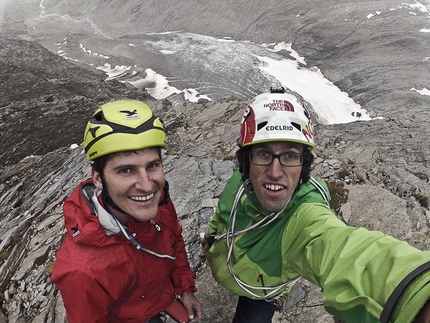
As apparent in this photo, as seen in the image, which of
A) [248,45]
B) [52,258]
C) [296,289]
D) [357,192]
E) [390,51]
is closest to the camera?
[296,289]

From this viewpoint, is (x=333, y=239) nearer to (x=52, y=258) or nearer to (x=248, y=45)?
(x=52, y=258)

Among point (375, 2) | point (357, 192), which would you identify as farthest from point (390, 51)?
point (357, 192)

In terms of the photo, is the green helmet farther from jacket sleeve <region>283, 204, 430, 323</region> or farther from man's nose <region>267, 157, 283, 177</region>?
jacket sleeve <region>283, 204, 430, 323</region>

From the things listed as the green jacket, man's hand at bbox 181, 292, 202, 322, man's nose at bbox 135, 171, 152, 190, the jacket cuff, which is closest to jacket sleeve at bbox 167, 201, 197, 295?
man's hand at bbox 181, 292, 202, 322

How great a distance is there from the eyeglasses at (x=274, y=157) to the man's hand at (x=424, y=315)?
2.16 meters

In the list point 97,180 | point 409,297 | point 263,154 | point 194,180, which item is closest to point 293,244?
point 263,154

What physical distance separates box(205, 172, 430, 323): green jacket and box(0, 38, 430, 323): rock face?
3428 mm

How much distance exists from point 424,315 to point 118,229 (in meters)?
3.10

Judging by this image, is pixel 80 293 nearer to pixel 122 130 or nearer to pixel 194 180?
pixel 122 130

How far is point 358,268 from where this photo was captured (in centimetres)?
249

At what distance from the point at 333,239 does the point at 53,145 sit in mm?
25629

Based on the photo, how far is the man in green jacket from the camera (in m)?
2.23

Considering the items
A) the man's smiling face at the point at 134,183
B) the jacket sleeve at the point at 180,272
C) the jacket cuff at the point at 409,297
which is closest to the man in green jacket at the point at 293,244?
the jacket cuff at the point at 409,297

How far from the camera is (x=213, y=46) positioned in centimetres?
8450
